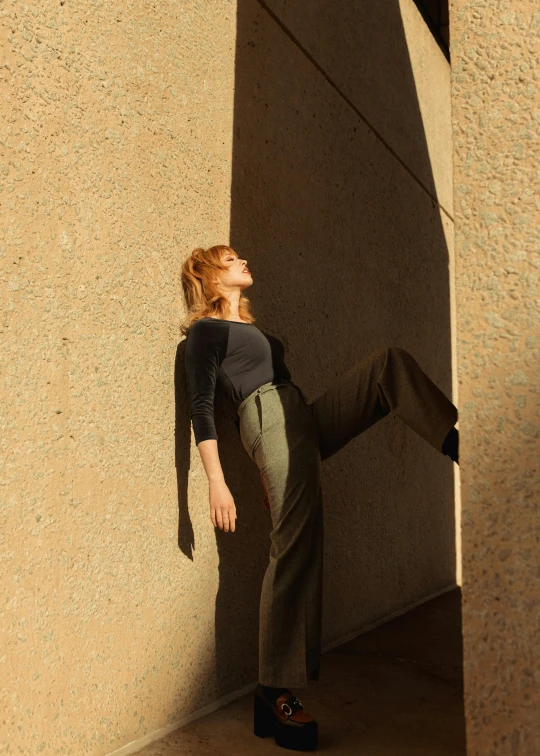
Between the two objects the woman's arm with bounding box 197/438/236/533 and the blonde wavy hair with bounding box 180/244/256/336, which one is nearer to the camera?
the woman's arm with bounding box 197/438/236/533

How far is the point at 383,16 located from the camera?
201 inches

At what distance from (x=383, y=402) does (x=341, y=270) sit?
167 centimetres

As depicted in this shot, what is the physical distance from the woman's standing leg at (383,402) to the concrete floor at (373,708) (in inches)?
40.5

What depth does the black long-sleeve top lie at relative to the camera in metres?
2.64

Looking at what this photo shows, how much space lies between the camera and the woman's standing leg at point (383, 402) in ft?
8.02

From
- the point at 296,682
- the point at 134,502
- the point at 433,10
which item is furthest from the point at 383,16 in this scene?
the point at 296,682

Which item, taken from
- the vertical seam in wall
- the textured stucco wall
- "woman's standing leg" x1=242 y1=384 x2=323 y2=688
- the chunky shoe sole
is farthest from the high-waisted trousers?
the vertical seam in wall

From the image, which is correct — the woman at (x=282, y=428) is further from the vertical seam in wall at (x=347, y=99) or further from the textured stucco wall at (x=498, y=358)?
the vertical seam in wall at (x=347, y=99)

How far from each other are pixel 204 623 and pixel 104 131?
1.87 meters

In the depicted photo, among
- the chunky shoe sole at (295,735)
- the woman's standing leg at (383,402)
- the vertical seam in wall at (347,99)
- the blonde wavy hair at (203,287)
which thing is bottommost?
the chunky shoe sole at (295,735)

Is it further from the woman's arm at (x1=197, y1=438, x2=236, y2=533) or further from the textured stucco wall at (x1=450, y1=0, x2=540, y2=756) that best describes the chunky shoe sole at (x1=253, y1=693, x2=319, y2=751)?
the textured stucco wall at (x1=450, y1=0, x2=540, y2=756)

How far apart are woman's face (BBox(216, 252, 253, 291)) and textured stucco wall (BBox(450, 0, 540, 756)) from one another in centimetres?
119

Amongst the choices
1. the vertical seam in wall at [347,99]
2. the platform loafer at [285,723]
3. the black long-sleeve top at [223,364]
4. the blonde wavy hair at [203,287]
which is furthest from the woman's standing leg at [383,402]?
the vertical seam in wall at [347,99]

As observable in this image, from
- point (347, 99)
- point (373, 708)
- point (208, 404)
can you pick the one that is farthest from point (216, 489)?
point (347, 99)
